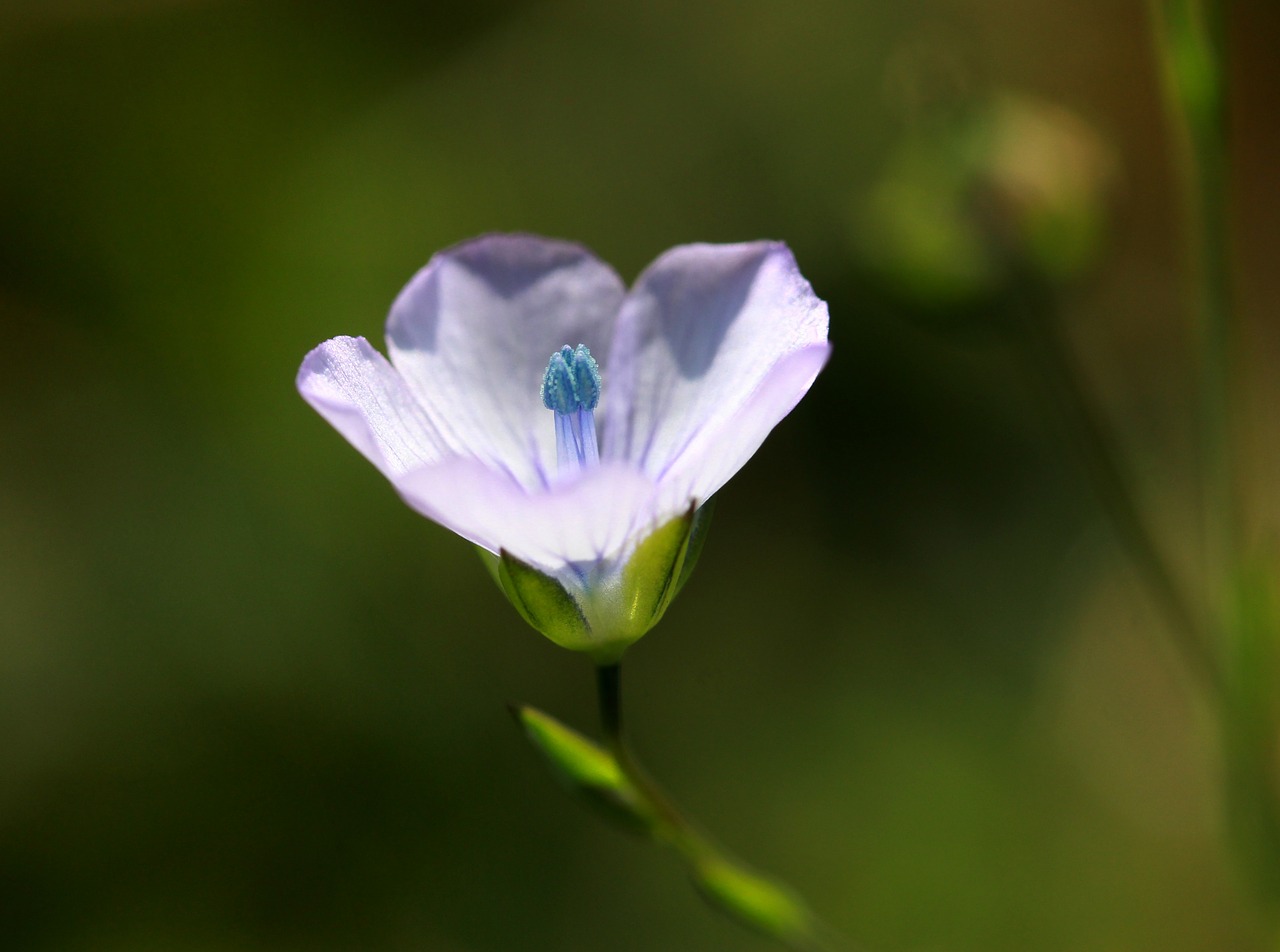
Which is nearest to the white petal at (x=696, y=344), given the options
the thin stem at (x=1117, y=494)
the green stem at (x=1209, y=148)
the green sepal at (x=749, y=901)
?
the green sepal at (x=749, y=901)

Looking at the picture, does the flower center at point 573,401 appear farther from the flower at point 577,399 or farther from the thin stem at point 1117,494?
the thin stem at point 1117,494

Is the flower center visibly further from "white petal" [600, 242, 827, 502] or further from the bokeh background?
the bokeh background

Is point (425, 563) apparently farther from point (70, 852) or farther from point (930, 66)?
point (930, 66)

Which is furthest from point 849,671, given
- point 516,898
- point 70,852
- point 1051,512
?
point 70,852

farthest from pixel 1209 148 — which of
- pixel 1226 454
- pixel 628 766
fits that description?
pixel 628 766

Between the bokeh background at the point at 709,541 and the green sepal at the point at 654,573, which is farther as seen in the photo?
the bokeh background at the point at 709,541

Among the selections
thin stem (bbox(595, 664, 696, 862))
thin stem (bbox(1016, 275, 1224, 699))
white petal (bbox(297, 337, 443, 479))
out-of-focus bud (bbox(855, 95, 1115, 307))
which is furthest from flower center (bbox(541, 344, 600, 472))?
out-of-focus bud (bbox(855, 95, 1115, 307))

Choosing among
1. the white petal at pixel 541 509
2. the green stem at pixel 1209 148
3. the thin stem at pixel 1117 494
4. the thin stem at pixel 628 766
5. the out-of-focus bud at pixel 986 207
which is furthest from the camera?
the out-of-focus bud at pixel 986 207
